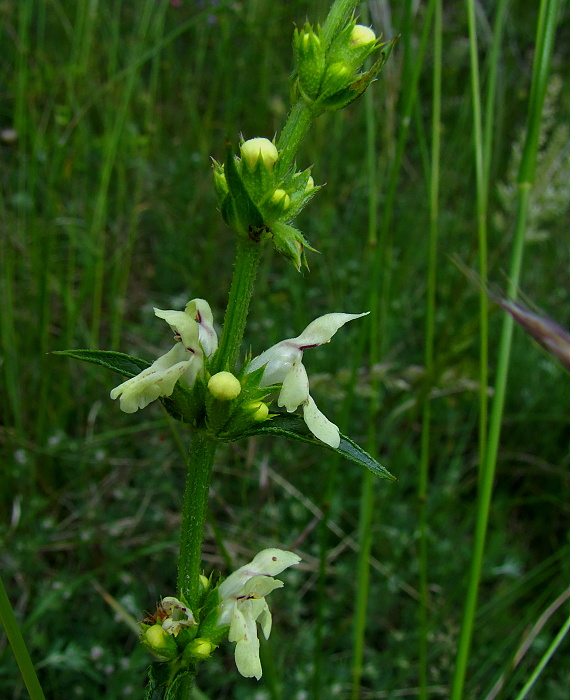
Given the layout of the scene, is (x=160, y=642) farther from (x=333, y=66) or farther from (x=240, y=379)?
(x=333, y=66)

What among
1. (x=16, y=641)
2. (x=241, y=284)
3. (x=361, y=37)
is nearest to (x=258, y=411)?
(x=241, y=284)

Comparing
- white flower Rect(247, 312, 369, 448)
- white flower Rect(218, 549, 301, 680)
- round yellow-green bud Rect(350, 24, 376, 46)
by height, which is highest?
round yellow-green bud Rect(350, 24, 376, 46)

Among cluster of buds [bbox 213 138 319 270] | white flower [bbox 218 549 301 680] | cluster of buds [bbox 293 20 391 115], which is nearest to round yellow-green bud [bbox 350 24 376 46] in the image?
cluster of buds [bbox 293 20 391 115]

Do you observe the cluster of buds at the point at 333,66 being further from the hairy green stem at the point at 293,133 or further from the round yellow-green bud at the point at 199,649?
the round yellow-green bud at the point at 199,649

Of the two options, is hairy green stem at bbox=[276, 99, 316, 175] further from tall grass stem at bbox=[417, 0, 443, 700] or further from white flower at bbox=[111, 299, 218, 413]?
tall grass stem at bbox=[417, 0, 443, 700]

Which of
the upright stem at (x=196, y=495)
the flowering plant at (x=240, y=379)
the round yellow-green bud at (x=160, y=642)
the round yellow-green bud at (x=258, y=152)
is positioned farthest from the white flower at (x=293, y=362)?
the round yellow-green bud at (x=160, y=642)

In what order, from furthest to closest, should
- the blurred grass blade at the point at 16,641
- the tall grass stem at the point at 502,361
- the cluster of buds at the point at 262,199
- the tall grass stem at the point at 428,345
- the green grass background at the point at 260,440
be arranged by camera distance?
the green grass background at the point at 260,440, the tall grass stem at the point at 428,345, the tall grass stem at the point at 502,361, the cluster of buds at the point at 262,199, the blurred grass blade at the point at 16,641
